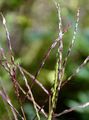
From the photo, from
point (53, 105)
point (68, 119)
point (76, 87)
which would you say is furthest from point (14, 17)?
point (53, 105)

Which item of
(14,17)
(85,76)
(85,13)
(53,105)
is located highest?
(53,105)

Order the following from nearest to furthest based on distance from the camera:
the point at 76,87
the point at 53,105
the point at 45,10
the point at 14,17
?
the point at 53,105
the point at 76,87
the point at 14,17
the point at 45,10

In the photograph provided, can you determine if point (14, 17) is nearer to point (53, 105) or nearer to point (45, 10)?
point (45, 10)

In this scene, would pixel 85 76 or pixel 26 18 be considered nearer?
pixel 85 76

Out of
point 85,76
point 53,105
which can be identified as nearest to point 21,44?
point 85,76

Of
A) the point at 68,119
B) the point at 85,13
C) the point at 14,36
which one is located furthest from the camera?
the point at 85,13

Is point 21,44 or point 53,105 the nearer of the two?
point 53,105

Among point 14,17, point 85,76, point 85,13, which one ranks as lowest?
point 85,13

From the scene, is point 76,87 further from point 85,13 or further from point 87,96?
point 85,13

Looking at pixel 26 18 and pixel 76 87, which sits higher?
pixel 26 18
